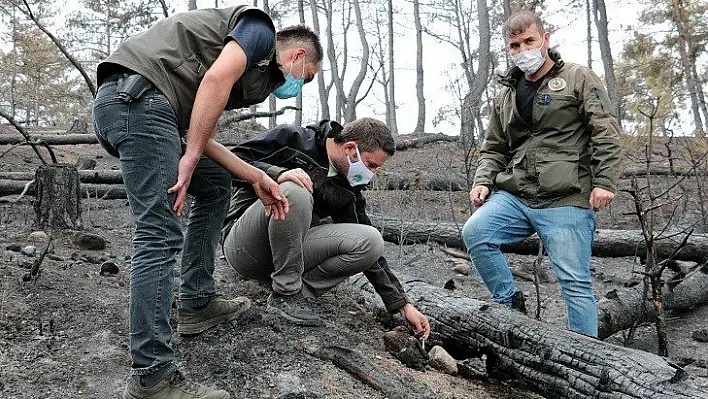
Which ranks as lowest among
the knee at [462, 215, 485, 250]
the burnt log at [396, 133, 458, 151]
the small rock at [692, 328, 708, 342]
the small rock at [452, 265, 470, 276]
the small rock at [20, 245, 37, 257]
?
the small rock at [692, 328, 708, 342]

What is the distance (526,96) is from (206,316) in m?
1.98

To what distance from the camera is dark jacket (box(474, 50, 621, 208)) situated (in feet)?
8.91

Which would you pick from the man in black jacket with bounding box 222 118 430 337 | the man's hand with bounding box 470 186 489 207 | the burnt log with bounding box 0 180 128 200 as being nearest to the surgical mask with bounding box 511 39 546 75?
the man's hand with bounding box 470 186 489 207

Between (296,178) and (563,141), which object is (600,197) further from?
(296,178)

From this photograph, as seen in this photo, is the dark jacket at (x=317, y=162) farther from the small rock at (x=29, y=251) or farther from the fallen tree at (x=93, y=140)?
the fallen tree at (x=93, y=140)

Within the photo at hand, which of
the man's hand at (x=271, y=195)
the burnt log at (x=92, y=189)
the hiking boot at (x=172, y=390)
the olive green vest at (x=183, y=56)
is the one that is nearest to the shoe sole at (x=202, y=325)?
the hiking boot at (x=172, y=390)

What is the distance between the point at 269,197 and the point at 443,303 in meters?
1.28

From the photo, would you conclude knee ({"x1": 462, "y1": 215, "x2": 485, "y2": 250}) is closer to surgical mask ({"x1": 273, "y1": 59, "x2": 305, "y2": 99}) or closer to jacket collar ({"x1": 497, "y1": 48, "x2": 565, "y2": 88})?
jacket collar ({"x1": 497, "y1": 48, "x2": 565, "y2": 88})

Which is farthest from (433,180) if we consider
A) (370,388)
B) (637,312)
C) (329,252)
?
(370,388)

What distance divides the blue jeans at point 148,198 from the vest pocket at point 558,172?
72.2 inches

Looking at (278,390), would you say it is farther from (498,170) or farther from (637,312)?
(637,312)

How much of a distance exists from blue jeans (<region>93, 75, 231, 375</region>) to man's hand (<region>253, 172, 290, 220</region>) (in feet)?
1.14

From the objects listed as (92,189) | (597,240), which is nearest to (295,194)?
(597,240)

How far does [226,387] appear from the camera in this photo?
6.81 ft
